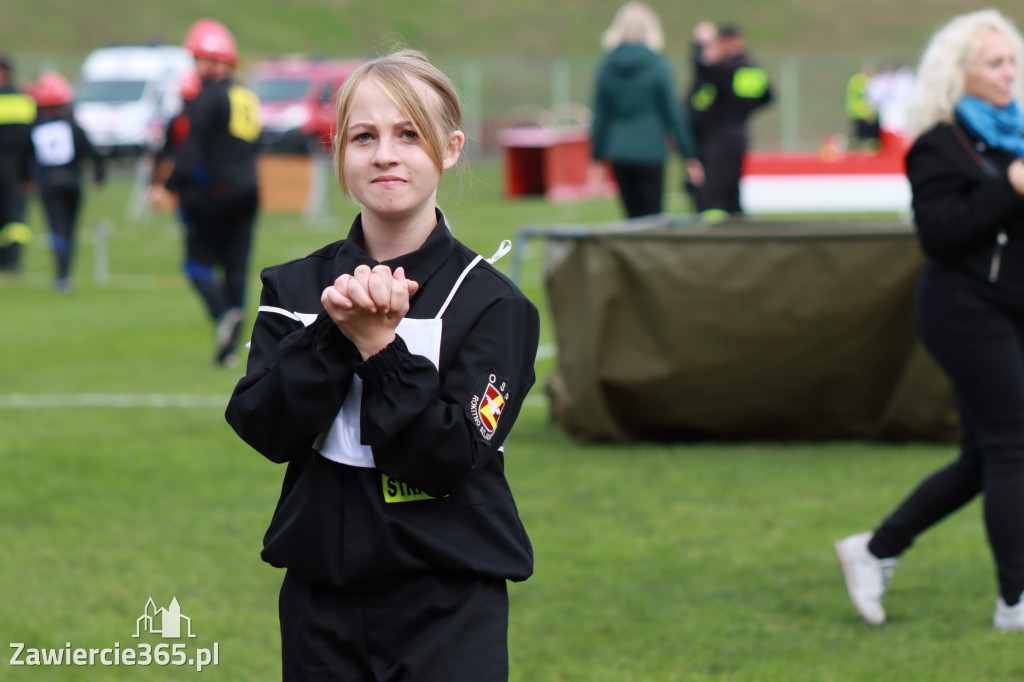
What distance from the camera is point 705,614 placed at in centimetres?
484

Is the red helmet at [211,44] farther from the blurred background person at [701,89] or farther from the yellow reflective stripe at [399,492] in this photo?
the yellow reflective stripe at [399,492]

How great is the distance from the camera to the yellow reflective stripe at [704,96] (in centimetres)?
1405

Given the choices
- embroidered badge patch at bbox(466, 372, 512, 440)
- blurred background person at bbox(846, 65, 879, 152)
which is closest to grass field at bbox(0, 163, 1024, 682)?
embroidered badge patch at bbox(466, 372, 512, 440)

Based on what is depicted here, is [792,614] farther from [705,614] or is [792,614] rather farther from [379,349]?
[379,349]

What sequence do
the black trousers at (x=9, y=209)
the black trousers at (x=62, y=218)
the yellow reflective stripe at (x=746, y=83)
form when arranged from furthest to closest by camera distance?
the black trousers at (x=9, y=209)
the black trousers at (x=62, y=218)
the yellow reflective stripe at (x=746, y=83)

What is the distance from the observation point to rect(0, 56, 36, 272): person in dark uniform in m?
16.6

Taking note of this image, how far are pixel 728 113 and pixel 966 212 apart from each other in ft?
32.1

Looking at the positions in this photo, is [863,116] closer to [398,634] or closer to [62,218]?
[62,218]

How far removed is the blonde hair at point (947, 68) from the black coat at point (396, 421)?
94.0 inches

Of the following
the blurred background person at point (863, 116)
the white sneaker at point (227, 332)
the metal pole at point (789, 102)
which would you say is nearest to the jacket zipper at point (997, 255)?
the white sneaker at point (227, 332)

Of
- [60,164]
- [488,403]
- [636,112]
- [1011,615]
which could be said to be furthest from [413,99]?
[60,164]

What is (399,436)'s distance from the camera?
7.82 feet

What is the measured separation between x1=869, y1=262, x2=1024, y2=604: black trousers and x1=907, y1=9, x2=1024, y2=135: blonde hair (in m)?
0.48

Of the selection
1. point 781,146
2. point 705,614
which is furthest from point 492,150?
point 705,614
